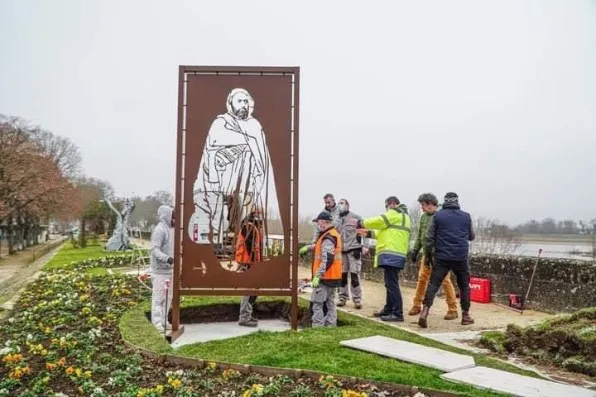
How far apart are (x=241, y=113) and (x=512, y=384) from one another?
A: 4816mm

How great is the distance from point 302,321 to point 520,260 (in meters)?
3.84

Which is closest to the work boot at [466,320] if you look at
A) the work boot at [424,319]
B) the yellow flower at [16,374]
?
the work boot at [424,319]

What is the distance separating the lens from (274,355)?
555 centimetres

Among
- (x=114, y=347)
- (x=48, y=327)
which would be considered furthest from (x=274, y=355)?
(x=48, y=327)

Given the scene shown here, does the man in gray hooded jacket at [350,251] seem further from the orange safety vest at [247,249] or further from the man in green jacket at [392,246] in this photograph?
the orange safety vest at [247,249]

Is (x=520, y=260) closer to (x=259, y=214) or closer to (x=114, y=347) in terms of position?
(x=259, y=214)

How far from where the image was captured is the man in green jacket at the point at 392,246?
8172mm

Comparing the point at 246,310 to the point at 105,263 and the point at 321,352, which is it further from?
the point at 105,263

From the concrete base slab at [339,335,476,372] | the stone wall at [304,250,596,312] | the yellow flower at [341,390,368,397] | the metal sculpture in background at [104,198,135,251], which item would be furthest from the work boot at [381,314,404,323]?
the metal sculpture in background at [104,198,135,251]

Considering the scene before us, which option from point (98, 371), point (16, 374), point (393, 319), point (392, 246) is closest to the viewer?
point (16, 374)

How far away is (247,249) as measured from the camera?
25.6 ft

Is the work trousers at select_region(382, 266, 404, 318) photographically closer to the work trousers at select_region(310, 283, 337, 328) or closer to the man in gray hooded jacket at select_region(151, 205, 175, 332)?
the work trousers at select_region(310, 283, 337, 328)

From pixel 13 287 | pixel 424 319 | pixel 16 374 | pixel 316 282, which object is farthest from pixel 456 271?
pixel 13 287

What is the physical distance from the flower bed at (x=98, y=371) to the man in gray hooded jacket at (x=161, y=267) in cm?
59
